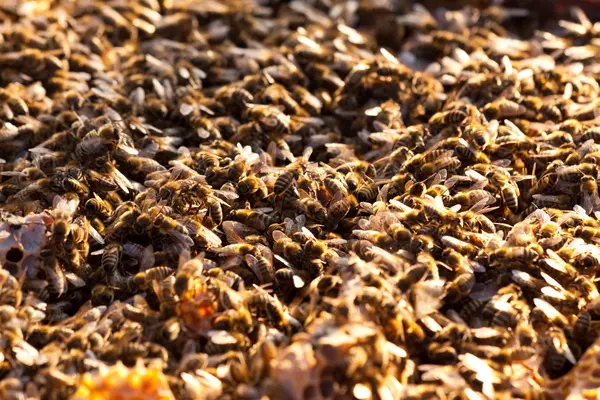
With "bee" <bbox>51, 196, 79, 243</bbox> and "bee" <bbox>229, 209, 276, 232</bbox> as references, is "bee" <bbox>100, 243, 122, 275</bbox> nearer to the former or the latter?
"bee" <bbox>51, 196, 79, 243</bbox>

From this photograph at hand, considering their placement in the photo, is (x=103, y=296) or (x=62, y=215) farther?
(x=62, y=215)

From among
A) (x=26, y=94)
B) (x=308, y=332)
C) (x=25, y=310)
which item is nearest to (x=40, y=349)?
(x=25, y=310)

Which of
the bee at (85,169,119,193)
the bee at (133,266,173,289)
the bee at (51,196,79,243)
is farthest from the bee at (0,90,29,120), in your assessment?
the bee at (133,266,173,289)

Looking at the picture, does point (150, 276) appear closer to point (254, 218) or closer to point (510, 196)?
point (254, 218)

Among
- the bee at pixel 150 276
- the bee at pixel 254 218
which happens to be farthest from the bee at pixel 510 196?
the bee at pixel 150 276

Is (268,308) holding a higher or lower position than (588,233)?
lower

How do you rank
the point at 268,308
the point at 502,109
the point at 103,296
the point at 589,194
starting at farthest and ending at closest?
the point at 502,109, the point at 589,194, the point at 103,296, the point at 268,308

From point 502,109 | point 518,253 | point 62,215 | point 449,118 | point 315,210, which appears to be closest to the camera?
point 518,253

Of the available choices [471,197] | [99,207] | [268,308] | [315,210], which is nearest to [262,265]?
[268,308]

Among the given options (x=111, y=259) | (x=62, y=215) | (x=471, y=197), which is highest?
(x=471, y=197)
